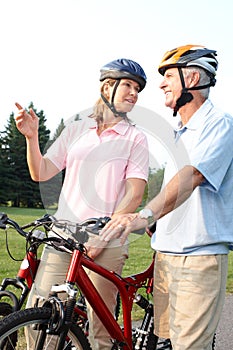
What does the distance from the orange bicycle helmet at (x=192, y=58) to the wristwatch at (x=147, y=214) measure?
87 cm

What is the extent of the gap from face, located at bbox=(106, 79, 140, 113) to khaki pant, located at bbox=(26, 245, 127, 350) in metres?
0.79

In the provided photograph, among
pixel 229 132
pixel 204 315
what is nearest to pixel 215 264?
pixel 204 315

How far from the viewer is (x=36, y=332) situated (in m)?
2.94

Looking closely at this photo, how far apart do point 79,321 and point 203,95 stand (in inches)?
61.4

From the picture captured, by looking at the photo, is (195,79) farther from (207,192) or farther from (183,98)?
(207,192)

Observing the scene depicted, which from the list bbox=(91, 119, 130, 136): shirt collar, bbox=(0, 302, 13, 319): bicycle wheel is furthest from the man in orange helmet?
bbox=(0, 302, 13, 319): bicycle wheel

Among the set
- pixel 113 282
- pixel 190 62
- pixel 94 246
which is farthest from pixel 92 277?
pixel 190 62

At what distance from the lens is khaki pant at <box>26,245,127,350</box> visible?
10.8ft

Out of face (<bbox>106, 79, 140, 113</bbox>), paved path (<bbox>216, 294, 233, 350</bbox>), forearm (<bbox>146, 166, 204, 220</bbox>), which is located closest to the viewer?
forearm (<bbox>146, 166, 204, 220</bbox>)

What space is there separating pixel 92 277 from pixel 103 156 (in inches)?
35.0

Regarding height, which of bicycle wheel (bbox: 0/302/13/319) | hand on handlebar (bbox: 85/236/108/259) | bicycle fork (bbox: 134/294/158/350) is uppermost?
hand on handlebar (bbox: 85/236/108/259)

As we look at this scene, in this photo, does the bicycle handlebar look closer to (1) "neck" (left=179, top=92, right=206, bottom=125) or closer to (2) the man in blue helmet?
(2) the man in blue helmet

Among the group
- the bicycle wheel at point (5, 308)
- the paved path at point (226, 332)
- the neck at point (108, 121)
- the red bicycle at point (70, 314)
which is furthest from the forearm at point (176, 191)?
the paved path at point (226, 332)

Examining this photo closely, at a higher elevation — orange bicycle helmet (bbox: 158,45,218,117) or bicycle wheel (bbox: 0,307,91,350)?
orange bicycle helmet (bbox: 158,45,218,117)
